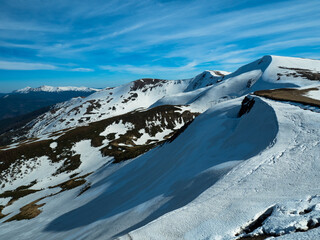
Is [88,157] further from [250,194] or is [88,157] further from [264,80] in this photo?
[264,80]

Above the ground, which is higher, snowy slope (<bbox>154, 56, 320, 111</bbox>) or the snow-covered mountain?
snowy slope (<bbox>154, 56, 320, 111</bbox>)

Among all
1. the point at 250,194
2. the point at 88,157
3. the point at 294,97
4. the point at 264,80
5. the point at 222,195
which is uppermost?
the point at 264,80

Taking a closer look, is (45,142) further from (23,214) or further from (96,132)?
(23,214)

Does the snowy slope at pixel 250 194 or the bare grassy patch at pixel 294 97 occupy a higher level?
the bare grassy patch at pixel 294 97

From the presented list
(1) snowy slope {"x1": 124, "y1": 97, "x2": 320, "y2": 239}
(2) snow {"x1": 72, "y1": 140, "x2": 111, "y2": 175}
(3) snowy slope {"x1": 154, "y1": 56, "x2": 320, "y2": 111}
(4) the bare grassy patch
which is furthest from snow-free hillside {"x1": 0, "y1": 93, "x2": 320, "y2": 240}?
(3) snowy slope {"x1": 154, "y1": 56, "x2": 320, "y2": 111}

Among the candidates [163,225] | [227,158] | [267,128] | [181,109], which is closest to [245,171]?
[227,158]

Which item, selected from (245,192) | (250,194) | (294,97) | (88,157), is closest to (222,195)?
(245,192)

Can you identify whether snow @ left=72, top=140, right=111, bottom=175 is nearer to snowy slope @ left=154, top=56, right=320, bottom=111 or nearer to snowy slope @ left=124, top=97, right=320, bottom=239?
snowy slope @ left=124, top=97, right=320, bottom=239

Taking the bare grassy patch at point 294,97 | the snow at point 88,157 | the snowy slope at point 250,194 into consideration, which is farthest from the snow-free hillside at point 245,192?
the snow at point 88,157

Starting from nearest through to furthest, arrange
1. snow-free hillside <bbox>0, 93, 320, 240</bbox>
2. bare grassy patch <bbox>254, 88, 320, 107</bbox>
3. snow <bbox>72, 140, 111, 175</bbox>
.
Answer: snow-free hillside <bbox>0, 93, 320, 240</bbox>, bare grassy patch <bbox>254, 88, 320, 107</bbox>, snow <bbox>72, 140, 111, 175</bbox>

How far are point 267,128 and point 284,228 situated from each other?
15094 millimetres

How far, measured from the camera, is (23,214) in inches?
1593

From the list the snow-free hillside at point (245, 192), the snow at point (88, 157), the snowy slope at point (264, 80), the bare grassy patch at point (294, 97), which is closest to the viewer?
the snow-free hillside at point (245, 192)

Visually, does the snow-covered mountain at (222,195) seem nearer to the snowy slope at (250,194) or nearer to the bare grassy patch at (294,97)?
the snowy slope at (250,194)
